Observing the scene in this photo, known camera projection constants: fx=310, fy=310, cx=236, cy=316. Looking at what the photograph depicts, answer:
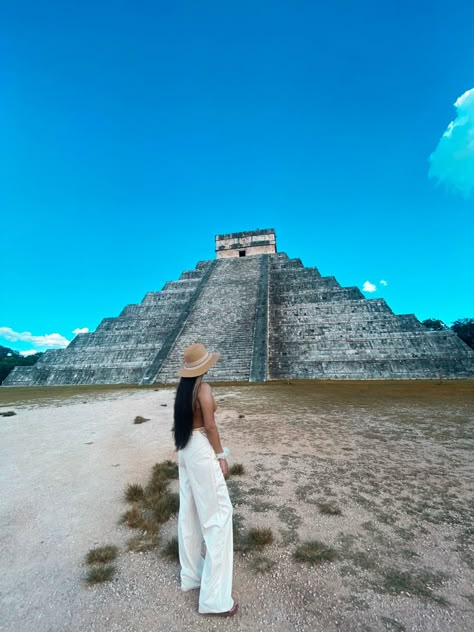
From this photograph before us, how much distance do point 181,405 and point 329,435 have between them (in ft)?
14.1

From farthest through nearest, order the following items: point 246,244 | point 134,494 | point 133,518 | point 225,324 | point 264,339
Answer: point 246,244 → point 225,324 → point 264,339 → point 134,494 → point 133,518

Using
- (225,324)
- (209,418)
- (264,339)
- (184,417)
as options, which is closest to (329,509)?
(209,418)

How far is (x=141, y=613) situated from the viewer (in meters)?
1.93

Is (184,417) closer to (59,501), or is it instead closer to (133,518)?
(133,518)

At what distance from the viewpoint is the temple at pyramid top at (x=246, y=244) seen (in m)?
34.8

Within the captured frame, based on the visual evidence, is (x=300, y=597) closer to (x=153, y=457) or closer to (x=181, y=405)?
(x=181, y=405)

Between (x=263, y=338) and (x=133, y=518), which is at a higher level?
(x=263, y=338)

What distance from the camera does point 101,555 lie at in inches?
95.7

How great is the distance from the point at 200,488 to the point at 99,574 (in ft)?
3.25

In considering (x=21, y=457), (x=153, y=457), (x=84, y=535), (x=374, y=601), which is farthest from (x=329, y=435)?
(x=21, y=457)

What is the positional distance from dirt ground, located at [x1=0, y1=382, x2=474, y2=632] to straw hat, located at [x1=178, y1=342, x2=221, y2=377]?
4.86ft

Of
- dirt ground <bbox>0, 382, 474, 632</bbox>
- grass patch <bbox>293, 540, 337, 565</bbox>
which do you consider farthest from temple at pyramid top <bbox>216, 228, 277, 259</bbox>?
grass patch <bbox>293, 540, 337, 565</bbox>

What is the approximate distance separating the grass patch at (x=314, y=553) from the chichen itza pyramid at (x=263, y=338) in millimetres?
13268

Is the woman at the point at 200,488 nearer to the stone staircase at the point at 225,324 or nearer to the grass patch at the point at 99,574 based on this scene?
the grass patch at the point at 99,574
